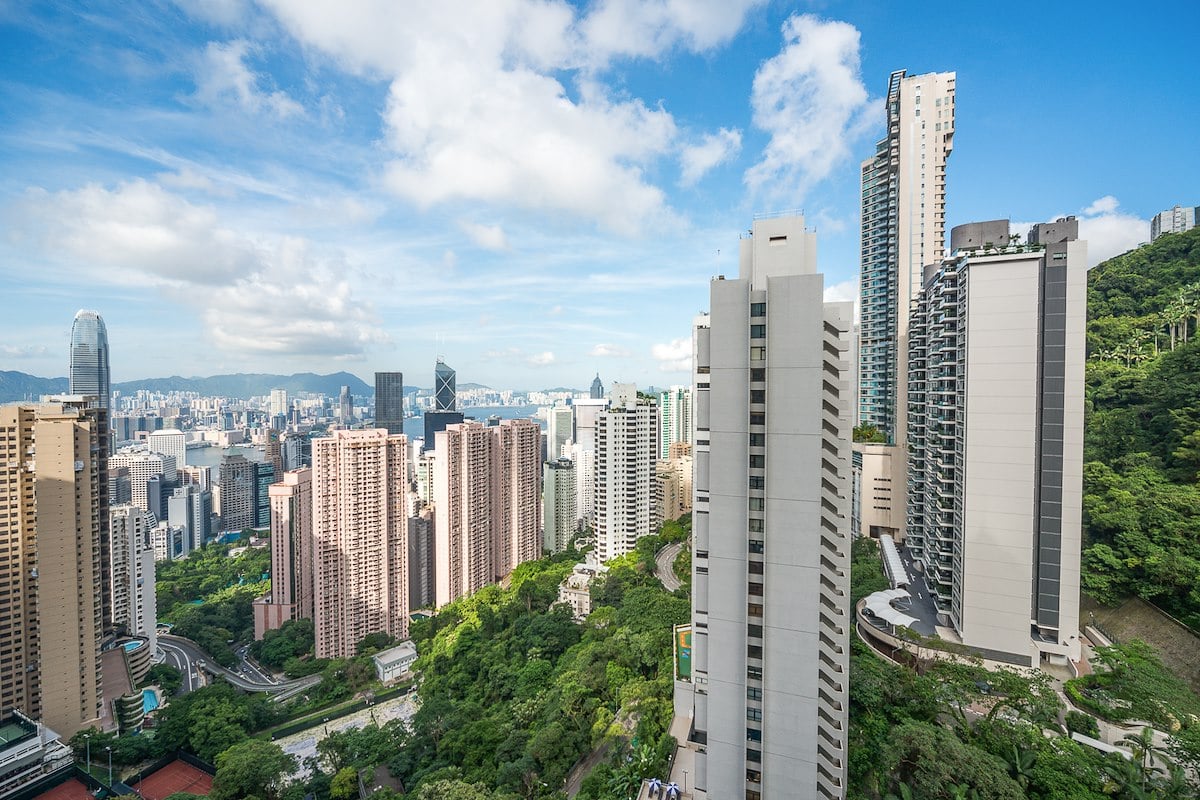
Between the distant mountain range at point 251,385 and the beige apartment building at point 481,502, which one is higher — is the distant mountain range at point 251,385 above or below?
above

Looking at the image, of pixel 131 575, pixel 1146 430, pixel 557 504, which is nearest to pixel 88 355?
pixel 131 575

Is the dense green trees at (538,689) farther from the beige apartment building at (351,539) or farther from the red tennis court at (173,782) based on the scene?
the red tennis court at (173,782)

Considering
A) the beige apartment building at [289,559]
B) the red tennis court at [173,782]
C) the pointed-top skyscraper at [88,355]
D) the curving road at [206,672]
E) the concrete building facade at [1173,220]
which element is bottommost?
the curving road at [206,672]

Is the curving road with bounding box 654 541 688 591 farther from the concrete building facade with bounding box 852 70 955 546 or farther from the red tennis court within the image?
the red tennis court

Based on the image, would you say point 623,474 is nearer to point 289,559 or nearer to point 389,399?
point 289,559

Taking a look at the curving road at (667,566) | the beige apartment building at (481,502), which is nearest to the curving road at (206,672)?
the beige apartment building at (481,502)

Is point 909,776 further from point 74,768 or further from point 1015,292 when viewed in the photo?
point 74,768
